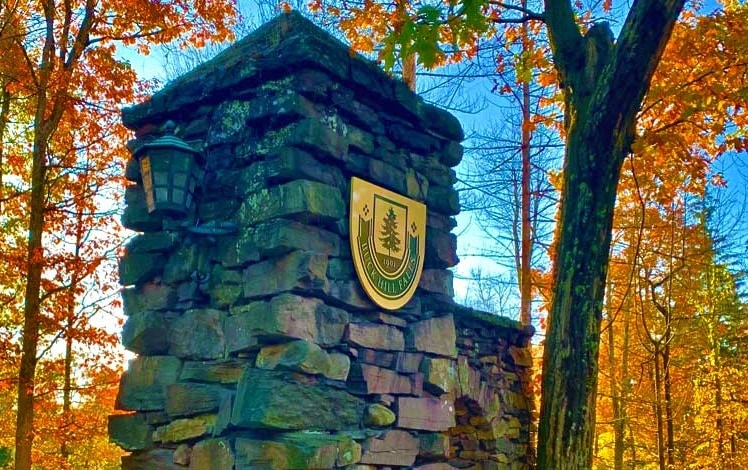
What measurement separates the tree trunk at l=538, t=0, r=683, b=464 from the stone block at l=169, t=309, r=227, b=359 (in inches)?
75.1

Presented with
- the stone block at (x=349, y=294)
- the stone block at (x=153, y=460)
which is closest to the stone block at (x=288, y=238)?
the stone block at (x=349, y=294)

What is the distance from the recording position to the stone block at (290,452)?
2924mm

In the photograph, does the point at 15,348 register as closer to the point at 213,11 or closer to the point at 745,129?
the point at 213,11

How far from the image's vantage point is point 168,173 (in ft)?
11.4

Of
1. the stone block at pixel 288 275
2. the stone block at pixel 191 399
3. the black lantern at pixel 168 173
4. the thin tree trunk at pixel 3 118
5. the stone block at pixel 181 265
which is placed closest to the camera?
the stone block at pixel 288 275

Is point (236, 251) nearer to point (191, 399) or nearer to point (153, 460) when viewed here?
point (191, 399)

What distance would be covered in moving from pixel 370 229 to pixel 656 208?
7.90 meters

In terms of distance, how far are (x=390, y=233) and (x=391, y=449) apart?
44.2 inches

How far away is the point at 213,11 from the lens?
801 centimetres

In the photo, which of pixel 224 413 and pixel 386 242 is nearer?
pixel 224 413

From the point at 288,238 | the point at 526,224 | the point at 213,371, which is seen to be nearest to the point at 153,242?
the point at 213,371

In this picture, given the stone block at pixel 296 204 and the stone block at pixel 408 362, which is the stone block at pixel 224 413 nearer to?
the stone block at pixel 296 204

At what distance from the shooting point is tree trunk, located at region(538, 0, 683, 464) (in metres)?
3.90

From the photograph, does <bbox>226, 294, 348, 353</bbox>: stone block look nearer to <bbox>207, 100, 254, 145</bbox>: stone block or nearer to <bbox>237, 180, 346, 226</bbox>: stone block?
<bbox>237, 180, 346, 226</bbox>: stone block
